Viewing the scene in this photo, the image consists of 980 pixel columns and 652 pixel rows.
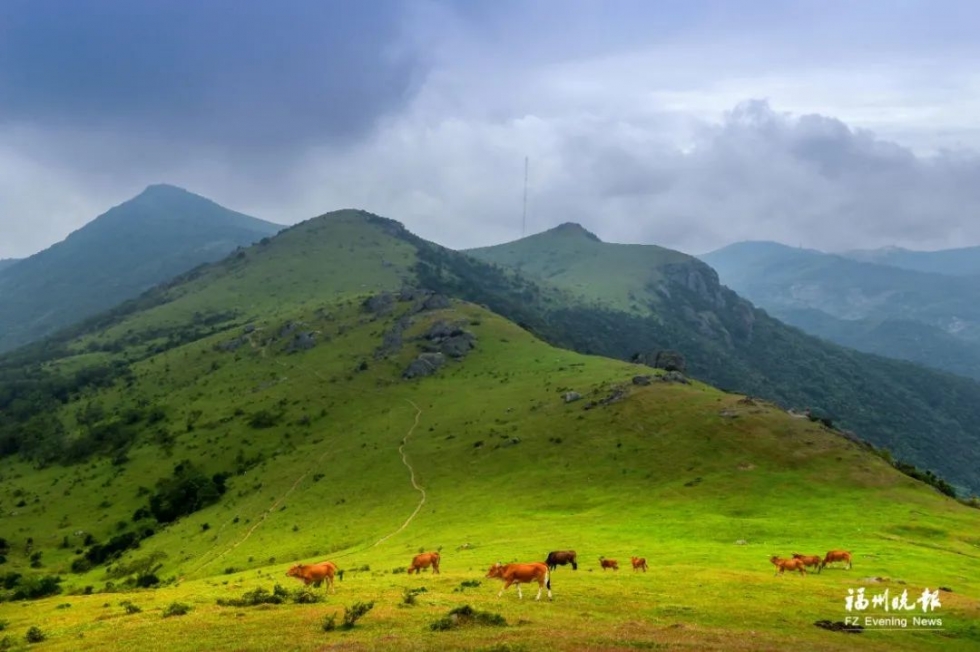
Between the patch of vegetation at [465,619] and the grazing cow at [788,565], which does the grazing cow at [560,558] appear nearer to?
the grazing cow at [788,565]

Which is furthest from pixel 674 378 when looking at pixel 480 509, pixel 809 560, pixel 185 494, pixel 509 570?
pixel 509 570

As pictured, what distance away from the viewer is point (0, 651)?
83.6ft

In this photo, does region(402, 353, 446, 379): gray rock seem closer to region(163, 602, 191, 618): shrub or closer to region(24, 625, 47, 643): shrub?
region(163, 602, 191, 618): shrub

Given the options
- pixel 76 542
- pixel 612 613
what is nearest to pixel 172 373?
pixel 76 542

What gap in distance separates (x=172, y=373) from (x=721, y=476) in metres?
160

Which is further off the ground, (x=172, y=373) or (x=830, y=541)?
(x=172, y=373)

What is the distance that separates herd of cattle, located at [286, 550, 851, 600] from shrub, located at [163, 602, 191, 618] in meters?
5.04

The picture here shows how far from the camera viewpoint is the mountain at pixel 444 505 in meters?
27.5

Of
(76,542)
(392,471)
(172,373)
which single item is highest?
(172,373)

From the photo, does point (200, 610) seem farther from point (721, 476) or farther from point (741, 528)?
point (721, 476)

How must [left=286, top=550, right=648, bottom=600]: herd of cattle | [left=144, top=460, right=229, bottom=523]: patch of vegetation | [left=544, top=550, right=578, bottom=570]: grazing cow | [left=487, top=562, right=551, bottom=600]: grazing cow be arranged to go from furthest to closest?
[left=144, top=460, right=229, bottom=523]: patch of vegetation < [left=544, top=550, right=578, bottom=570]: grazing cow < [left=286, top=550, right=648, bottom=600]: herd of cattle < [left=487, top=562, right=551, bottom=600]: grazing cow

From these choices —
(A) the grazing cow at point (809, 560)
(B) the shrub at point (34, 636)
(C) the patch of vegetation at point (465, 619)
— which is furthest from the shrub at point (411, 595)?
(A) the grazing cow at point (809, 560)

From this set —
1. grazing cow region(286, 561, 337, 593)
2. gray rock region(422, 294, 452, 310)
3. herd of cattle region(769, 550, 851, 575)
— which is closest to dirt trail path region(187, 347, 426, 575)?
grazing cow region(286, 561, 337, 593)

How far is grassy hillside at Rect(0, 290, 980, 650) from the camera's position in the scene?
1057 inches
